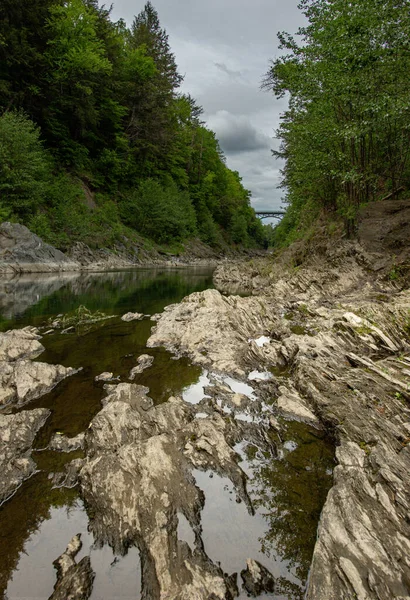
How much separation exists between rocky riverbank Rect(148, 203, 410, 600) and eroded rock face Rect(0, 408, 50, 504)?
412 cm

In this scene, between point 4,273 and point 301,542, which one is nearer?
point 301,542

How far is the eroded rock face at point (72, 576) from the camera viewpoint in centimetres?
313

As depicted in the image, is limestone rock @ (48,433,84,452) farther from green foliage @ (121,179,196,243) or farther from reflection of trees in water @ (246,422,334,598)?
green foliage @ (121,179,196,243)

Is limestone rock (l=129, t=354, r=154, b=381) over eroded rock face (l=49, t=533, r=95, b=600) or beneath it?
beneath

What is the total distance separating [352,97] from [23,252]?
26427mm

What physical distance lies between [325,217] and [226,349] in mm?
20553

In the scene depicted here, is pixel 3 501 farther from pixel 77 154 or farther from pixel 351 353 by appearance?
pixel 77 154

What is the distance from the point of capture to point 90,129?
4572cm

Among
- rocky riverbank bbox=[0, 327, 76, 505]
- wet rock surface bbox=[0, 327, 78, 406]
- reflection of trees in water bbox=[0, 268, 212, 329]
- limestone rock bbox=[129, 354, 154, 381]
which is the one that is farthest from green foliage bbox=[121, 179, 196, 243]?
limestone rock bbox=[129, 354, 154, 381]

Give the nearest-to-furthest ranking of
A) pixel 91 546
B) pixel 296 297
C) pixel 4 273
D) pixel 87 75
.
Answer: pixel 91 546 → pixel 296 297 → pixel 4 273 → pixel 87 75

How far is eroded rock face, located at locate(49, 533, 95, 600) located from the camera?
3133 millimetres

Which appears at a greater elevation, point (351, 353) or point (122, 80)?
point (122, 80)

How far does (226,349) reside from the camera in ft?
33.0

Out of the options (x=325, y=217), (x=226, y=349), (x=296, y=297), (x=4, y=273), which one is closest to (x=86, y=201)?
(x=4, y=273)
